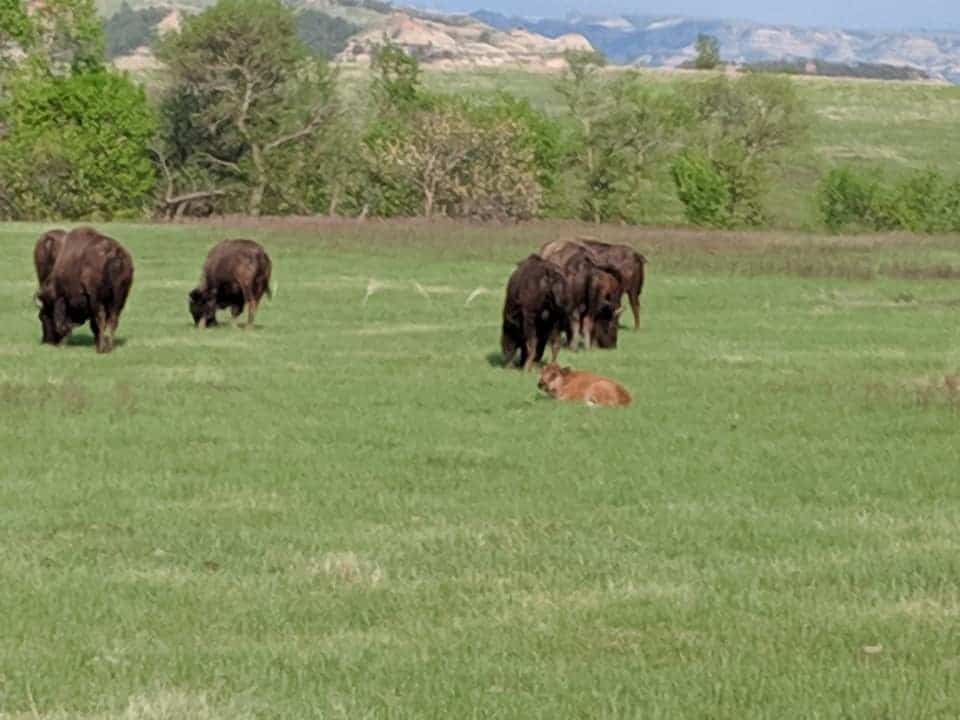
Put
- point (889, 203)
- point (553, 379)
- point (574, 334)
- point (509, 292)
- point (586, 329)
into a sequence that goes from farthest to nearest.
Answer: point (889, 203)
point (586, 329)
point (574, 334)
point (509, 292)
point (553, 379)

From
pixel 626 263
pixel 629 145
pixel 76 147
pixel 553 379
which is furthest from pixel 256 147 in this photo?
pixel 553 379

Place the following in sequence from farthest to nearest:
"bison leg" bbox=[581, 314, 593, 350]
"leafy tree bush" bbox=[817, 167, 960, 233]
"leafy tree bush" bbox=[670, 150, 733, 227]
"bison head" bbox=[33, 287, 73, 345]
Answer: "leafy tree bush" bbox=[670, 150, 733, 227]
"leafy tree bush" bbox=[817, 167, 960, 233]
"bison leg" bbox=[581, 314, 593, 350]
"bison head" bbox=[33, 287, 73, 345]

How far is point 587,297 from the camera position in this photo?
23781 mm

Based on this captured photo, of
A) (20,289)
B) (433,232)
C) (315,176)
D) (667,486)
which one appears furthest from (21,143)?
(667,486)

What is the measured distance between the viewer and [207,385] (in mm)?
18766

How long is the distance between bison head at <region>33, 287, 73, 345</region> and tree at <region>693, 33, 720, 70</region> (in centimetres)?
16134

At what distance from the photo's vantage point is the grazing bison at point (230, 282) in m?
26.6

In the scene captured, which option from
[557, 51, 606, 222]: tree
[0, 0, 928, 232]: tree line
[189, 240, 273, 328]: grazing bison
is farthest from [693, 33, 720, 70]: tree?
[189, 240, 273, 328]: grazing bison

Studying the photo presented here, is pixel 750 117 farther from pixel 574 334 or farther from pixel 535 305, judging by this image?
pixel 535 305

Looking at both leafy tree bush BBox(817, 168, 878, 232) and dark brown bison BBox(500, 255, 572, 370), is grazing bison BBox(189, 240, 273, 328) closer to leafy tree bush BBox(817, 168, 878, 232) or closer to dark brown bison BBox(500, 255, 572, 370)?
dark brown bison BBox(500, 255, 572, 370)

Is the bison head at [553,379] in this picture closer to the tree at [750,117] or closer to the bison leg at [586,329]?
the bison leg at [586,329]

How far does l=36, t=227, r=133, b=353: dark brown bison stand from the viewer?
2261 cm

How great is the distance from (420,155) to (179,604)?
71.8 m

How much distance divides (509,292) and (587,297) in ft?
9.67
